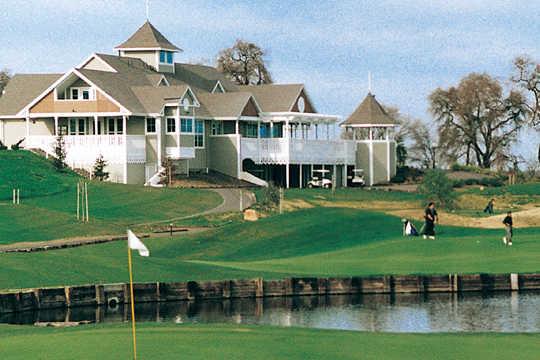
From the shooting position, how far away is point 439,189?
7788cm

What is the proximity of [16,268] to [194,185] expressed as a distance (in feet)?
142

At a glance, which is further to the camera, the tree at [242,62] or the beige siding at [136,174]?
the tree at [242,62]

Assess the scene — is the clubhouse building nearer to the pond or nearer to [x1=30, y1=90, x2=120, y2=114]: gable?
[x1=30, y1=90, x2=120, y2=114]: gable

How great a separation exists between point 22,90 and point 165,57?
36.8 feet

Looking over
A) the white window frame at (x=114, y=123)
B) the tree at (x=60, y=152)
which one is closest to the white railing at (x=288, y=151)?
the white window frame at (x=114, y=123)

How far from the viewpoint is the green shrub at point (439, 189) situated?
77.4m

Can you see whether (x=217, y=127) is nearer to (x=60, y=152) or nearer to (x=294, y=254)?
(x=60, y=152)

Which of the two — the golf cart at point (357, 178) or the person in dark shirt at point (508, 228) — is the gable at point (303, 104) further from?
the person in dark shirt at point (508, 228)

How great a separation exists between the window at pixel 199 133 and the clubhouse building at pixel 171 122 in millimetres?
112

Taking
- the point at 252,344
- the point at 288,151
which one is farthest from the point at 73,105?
the point at 252,344

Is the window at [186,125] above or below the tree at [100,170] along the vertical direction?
above

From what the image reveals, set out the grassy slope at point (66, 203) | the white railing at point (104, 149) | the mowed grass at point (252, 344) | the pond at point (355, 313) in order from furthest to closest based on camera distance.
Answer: the white railing at point (104, 149), the grassy slope at point (66, 203), the pond at point (355, 313), the mowed grass at point (252, 344)

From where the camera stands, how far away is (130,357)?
2481 cm

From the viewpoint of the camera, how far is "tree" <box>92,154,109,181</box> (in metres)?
83.6
